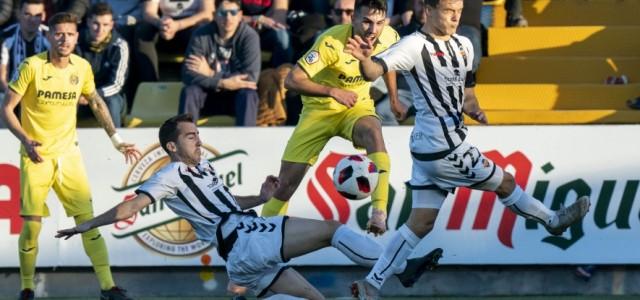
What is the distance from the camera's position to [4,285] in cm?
1145

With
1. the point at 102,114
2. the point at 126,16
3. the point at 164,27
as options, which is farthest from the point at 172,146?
the point at 126,16

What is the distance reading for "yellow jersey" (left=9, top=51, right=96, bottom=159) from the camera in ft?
35.5

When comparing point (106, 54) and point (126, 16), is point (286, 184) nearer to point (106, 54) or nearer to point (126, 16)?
point (106, 54)

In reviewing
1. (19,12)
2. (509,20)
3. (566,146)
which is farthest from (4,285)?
(509,20)

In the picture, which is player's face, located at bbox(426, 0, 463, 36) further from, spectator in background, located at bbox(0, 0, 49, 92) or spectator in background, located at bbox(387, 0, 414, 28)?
spectator in background, located at bbox(0, 0, 49, 92)

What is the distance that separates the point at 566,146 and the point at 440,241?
4.10 feet

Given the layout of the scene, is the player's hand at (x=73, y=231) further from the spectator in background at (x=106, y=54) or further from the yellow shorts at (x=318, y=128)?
the spectator in background at (x=106, y=54)

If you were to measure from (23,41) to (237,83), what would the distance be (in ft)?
6.95

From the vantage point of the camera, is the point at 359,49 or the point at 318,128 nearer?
the point at 359,49

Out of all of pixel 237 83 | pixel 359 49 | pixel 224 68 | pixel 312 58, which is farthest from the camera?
pixel 224 68

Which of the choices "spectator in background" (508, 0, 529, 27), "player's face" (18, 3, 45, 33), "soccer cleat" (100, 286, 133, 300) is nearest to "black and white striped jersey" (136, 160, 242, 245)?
"soccer cleat" (100, 286, 133, 300)

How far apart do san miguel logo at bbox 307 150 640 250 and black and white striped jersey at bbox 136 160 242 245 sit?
96.7 inches

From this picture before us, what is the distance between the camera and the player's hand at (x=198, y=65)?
12875 millimetres

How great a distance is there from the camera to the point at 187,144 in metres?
8.98
